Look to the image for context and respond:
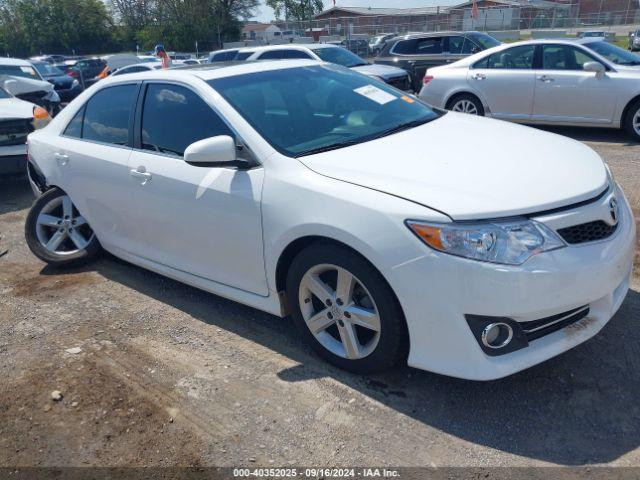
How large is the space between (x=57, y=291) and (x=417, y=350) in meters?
3.15

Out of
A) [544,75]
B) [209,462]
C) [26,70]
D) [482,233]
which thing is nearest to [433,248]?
[482,233]

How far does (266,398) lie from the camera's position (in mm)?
3107

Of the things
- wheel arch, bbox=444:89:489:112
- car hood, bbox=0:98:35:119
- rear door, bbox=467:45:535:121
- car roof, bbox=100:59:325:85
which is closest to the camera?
car roof, bbox=100:59:325:85

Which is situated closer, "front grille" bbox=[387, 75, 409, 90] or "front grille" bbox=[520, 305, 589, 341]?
"front grille" bbox=[520, 305, 589, 341]

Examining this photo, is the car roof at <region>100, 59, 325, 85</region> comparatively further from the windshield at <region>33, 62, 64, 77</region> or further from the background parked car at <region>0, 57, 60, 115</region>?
the windshield at <region>33, 62, 64, 77</region>

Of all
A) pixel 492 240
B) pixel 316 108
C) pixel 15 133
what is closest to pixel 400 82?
pixel 15 133

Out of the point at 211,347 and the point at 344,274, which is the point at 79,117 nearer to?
→ the point at 211,347

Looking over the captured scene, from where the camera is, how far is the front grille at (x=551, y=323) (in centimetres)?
274

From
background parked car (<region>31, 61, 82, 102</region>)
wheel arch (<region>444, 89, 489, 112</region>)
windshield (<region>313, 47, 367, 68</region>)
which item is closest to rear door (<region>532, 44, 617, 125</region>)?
wheel arch (<region>444, 89, 489, 112</region>)

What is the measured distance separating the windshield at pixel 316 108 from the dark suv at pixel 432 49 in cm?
892

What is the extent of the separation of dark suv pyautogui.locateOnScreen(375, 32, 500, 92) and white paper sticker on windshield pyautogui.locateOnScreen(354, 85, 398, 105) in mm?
8872

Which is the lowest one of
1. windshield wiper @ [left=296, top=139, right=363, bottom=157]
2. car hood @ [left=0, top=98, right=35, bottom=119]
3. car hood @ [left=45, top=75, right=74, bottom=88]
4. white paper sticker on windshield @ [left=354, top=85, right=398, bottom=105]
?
car hood @ [left=45, top=75, right=74, bottom=88]

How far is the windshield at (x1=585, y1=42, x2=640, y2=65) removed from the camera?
8721 millimetres

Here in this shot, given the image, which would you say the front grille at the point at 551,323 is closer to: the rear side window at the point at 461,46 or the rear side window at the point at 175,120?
the rear side window at the point at 175,120
